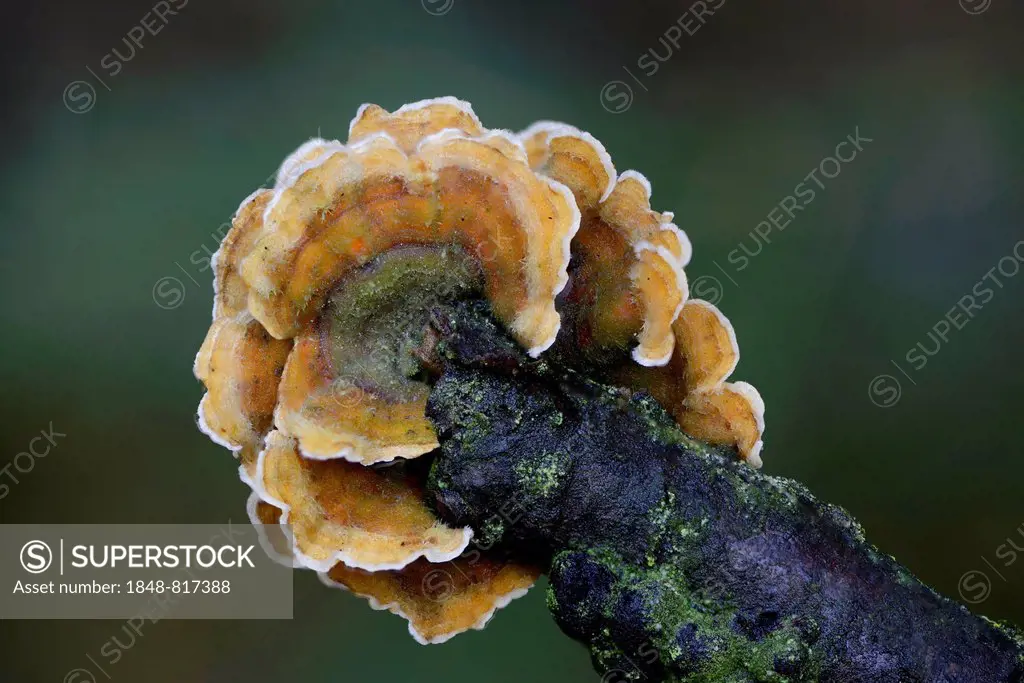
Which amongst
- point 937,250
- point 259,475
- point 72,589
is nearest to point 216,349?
point 259,475

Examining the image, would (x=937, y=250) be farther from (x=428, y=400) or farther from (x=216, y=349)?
(x=216, y=349)

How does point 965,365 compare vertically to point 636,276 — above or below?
above

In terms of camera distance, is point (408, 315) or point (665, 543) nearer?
point (665, 543)
